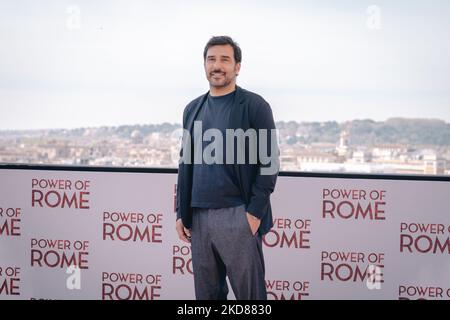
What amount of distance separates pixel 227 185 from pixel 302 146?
0.99 meters

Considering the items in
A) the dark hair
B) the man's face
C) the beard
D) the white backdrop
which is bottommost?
the white backdrop

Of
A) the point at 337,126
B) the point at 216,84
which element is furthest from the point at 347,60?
the point at 216,84

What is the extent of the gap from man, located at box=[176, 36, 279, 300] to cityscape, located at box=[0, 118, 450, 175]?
2.54 feet

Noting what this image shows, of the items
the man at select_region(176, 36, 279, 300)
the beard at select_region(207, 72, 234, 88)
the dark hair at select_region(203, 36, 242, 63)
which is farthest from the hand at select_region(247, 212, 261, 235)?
the dark hair at select_region(203, 36, 242, 63)

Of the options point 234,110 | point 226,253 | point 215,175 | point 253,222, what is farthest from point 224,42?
point 226,253

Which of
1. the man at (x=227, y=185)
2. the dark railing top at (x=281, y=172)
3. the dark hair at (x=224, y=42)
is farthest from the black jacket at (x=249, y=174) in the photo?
the dark railing top at (x=281, y=172)

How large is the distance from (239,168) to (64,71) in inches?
63.1

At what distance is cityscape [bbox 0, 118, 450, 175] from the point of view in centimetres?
356

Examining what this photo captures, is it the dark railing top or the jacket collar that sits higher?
the jacket collar

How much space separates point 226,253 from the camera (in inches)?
109

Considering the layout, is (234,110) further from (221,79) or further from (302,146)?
(302,146)

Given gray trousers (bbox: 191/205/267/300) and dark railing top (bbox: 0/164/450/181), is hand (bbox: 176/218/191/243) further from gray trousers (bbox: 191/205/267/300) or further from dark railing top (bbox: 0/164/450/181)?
dark railing top (bbox: 0/164/450/181)

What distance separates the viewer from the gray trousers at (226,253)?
9.05 ft

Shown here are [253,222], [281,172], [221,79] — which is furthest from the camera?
[281,172]
